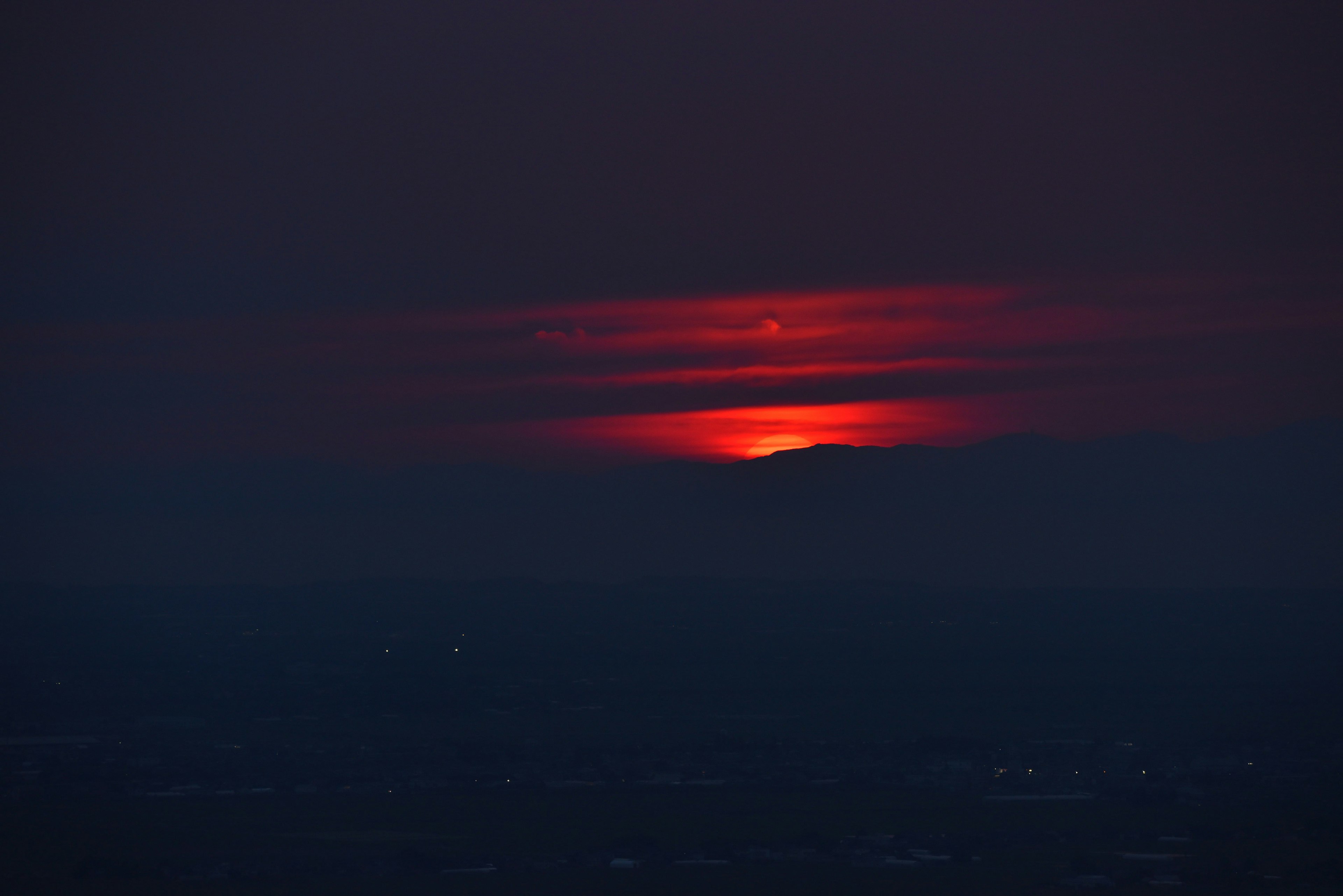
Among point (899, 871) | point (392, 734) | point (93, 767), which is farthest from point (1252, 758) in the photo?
point (93, 767)

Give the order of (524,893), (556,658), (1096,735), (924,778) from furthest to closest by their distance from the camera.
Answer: (556,658) < (1096,735) < (924,778) < (524,893)

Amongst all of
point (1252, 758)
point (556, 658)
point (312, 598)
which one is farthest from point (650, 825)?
point (312, 598)

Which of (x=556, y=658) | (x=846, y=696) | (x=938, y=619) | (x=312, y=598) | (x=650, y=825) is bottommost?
(x=650, y=825)

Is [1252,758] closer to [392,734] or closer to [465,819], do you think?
Answer: [465,819]

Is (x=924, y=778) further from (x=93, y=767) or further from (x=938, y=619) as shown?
(x=938, y=619)

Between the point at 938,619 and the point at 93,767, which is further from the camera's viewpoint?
the point at 938,619

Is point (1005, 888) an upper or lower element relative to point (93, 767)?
lower

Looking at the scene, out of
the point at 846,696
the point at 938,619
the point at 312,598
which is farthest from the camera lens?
the point at 312,598
